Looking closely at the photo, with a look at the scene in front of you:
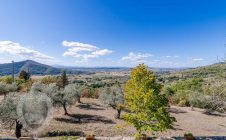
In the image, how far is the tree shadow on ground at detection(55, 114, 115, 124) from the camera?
3497 cm

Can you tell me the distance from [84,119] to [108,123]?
145 inches

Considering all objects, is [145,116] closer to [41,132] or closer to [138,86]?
[138,86]

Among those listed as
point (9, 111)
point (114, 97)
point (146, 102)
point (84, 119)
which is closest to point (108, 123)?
point (84, 119)

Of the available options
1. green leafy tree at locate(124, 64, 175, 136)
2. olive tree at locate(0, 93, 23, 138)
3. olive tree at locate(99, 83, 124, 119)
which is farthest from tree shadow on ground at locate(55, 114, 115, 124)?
green leafy tree at locate(124, 64, 175, 136)

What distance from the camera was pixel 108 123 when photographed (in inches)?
1368

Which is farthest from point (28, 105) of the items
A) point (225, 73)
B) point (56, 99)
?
point (225, 73)

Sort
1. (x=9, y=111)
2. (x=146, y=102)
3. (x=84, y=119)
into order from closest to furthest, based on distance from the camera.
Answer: (x=146, y=102)
(x=9, y=111)
(x=84, y=119)

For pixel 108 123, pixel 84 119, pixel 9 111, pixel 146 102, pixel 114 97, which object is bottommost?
pixel 108 123

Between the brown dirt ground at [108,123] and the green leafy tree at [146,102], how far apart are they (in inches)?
120

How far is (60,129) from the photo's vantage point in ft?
96.5

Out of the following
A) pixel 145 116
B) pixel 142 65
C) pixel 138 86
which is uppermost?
pixel 142 65

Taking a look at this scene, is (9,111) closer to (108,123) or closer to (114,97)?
(108,123)

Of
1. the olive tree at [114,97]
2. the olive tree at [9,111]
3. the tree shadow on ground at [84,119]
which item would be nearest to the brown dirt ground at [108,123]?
the tree shadow on ground at [84,119]

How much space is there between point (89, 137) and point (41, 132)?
7.62 m
